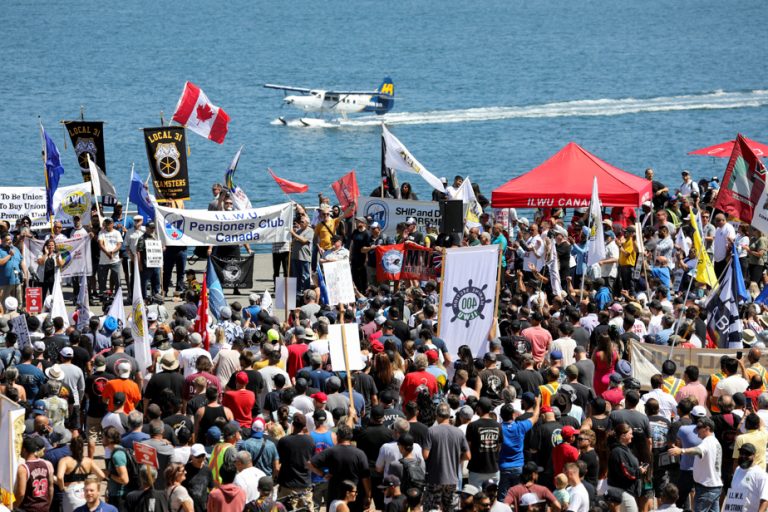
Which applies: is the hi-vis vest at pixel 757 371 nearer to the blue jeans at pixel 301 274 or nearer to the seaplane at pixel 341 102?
the blue jeans at pixel 301 274

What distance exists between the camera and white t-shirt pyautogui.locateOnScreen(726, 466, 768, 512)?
12844mm

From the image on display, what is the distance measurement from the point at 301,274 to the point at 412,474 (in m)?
10.7

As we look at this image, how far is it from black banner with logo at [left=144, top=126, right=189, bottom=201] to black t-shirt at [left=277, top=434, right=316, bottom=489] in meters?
11.5

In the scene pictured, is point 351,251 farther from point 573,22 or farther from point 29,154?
point 573,22

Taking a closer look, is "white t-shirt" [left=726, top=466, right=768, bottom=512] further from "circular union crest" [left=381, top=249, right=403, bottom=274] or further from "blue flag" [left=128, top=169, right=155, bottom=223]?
"blue flag" [left=128, top=169, right=155, bottom=223]

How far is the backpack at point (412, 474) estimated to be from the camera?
13023mm

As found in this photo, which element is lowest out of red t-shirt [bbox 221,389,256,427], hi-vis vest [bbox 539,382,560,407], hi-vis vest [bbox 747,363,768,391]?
red t-shirt [bbox 221,389,256,427]

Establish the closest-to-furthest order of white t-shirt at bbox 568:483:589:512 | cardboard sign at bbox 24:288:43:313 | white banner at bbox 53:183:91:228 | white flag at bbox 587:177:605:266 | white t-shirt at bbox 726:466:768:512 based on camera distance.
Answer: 1. white t-shirt at bbox 568:483:589:512
2. white t-shirt at bbox 726:466:768:512
3. cardboard sign at bbox 24:288:43:313
4. white flag at bbox 587:177:605:266
5. white banner at bbox 53:183:91:228

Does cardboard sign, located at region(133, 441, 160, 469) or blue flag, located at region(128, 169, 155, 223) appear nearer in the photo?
cardboard sign, located at region(133, 441, 160, 469)

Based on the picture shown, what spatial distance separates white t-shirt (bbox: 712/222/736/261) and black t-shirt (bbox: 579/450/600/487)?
1061 cm

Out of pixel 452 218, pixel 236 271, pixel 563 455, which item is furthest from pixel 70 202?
pixel 563 455

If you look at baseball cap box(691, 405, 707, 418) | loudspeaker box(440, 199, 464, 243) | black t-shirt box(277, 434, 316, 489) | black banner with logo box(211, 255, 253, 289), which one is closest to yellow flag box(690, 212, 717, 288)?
loudspeaker box(440, 199, 464, 243)

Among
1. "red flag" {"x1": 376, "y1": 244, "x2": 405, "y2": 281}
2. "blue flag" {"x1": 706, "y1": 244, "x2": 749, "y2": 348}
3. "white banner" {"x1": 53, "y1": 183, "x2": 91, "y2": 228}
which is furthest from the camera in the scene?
"white banner" {"x1": 53, "y1": 183, "x2": 91, "y2": 228}

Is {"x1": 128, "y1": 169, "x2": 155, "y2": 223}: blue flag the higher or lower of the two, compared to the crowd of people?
higher
